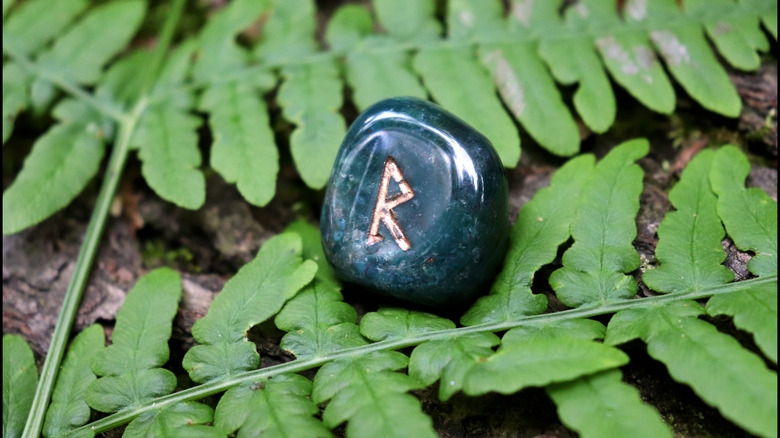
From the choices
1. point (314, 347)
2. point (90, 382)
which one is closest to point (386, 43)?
point (314, 347)

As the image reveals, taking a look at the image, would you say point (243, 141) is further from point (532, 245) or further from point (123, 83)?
point (532, 245)

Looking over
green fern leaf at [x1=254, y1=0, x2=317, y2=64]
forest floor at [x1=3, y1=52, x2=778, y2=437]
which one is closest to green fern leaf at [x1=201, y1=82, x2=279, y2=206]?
green fern leaf at [x1=254, y1=0, x2=317, y2=64]

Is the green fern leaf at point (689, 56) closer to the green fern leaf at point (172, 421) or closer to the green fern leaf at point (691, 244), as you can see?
the green fern leaf at point (691, 244)

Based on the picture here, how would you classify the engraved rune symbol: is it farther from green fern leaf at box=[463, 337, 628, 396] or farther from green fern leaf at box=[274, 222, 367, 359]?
green fern leaf at box=[463, 337, 628, 396]

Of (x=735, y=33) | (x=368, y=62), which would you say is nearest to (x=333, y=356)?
(x=368, y=62)

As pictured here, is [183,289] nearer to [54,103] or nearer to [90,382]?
[90,382]

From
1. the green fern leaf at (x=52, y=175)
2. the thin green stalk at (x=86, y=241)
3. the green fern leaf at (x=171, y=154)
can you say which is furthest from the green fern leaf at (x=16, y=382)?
the green fern leaf at (x=171, y=154)
